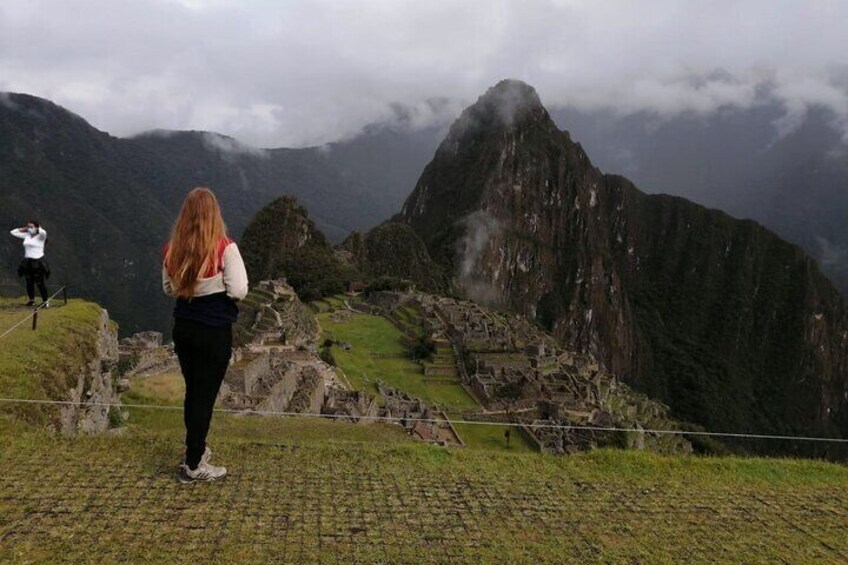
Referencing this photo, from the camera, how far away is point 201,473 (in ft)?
17.1

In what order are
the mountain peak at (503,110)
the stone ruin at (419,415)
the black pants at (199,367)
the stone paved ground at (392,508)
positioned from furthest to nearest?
the mountain peak at (503,110)
the stone ruin at (419,415)
the black pants at (199,367)
the stone paved ground at (392,508)

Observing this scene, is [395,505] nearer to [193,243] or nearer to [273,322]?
[193,243]

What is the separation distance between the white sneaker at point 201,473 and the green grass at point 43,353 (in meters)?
2.41

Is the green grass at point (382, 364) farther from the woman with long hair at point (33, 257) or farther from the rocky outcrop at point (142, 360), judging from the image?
the woman with long hair at point (33, 257)

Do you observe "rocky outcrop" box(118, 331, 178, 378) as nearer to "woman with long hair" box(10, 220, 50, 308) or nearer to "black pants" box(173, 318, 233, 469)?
"woman with long hair" box(10, 220, 50, 308)

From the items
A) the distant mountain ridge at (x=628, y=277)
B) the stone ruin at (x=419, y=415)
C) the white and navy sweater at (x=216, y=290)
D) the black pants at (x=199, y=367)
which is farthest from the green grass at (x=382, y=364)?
the distant mountain ridge at (x=628, y=277)

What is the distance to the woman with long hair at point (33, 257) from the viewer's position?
9.97 m

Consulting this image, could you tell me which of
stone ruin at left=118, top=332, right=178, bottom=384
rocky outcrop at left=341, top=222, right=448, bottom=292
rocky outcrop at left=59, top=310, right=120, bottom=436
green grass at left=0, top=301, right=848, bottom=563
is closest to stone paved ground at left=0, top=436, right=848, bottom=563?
green grass at left=0, top=301, right=848, bottom=563

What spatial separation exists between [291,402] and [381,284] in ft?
189

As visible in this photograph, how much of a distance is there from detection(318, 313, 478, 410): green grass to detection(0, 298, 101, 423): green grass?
62.8 feet

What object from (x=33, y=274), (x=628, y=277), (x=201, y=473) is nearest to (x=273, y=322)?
(x=33, y=274)

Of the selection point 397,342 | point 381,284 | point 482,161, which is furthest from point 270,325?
point 482,161

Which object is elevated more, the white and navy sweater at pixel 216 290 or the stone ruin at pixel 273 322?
the white and navy sweater at pixel 216 290

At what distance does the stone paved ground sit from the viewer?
4293mm
